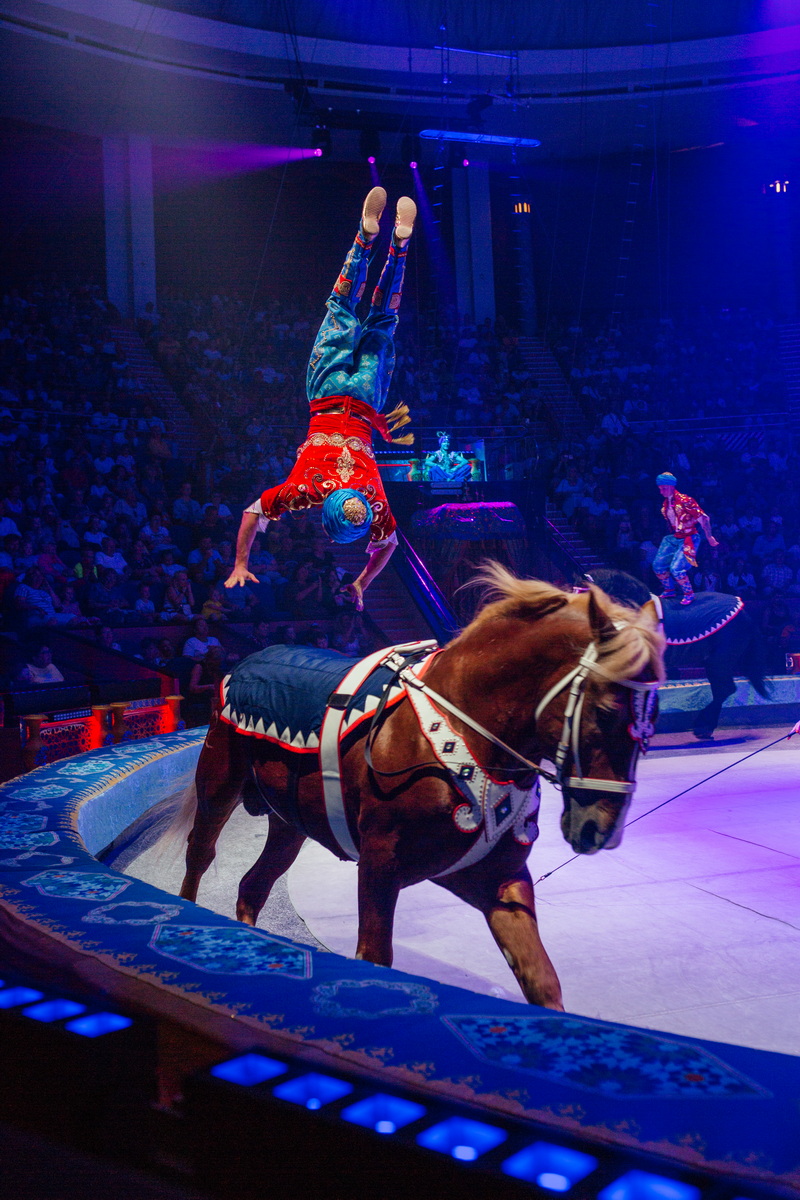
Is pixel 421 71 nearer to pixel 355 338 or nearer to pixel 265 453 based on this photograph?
pixel 265 453

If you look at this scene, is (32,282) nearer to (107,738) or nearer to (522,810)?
(107,738)

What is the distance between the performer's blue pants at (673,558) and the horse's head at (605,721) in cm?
672

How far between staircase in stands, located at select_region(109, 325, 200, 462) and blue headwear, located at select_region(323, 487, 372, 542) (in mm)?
8934

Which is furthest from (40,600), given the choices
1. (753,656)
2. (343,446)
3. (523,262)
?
(523,262)

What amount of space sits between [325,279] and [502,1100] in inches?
721

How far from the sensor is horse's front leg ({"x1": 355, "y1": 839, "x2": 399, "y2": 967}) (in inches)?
105

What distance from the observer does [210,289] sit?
17.3 m

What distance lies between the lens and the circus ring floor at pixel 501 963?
159 centimetres

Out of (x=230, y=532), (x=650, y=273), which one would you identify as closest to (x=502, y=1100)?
(x=230, y=532)

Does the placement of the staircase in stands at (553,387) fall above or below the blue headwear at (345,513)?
above

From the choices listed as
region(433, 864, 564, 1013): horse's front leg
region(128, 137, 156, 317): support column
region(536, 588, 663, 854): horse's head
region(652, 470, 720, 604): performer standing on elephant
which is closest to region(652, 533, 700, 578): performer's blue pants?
region(652, 470, 720, 604): performer standing on elephant

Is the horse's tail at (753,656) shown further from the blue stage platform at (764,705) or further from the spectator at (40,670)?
the spectator at (40,670)

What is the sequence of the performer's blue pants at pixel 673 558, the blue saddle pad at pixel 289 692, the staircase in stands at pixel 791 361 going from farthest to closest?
the staircase in stands at pixel 791 361
the performer's blue pants at pixel 673 558
the blue saddle pad at pixel 289 692

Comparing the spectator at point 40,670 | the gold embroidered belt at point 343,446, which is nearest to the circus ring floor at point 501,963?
the gold embroidered belt at point 343,446
